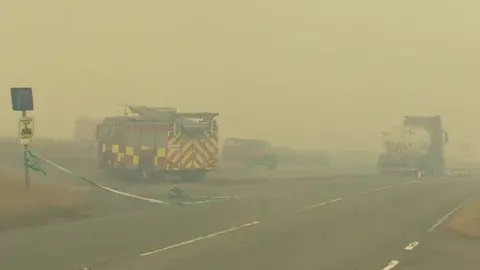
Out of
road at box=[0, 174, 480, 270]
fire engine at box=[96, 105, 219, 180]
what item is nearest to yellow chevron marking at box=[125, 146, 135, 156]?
fire engine at box=[96, 105, 219, 180]

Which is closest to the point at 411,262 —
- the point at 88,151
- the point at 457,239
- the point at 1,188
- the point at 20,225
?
the point at 457,239

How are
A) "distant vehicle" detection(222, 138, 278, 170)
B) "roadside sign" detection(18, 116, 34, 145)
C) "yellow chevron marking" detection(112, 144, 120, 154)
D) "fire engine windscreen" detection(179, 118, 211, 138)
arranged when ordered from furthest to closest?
"distant vehicle" detection(222, 138, 278, 170), "yellow chevron marking" detection(112, 144, 120, 154), "fire engine windscreen" detection(179, 118, 211, 138), "roadside sign" detection(18, 116, 34, 145)

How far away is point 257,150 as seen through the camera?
60688mm

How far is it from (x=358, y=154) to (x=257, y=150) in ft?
106

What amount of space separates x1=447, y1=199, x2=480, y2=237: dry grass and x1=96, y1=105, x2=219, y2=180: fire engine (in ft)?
45.8

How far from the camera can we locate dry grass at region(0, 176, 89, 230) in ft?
66.8

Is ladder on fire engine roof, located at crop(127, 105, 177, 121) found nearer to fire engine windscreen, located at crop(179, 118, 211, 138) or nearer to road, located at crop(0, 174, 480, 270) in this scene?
fire engine windscreen, located at crop(179, 118, 211, 138)

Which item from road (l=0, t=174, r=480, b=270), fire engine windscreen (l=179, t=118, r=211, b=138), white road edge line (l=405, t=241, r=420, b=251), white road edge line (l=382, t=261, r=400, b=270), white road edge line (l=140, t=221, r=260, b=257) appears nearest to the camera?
white road edge line (l=382, t=261, r=400, b=270)

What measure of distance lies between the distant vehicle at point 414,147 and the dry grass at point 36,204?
109ft

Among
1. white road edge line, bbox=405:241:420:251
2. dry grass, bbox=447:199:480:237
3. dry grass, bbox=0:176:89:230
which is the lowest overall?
dry grass, bbox=447:199:480:237

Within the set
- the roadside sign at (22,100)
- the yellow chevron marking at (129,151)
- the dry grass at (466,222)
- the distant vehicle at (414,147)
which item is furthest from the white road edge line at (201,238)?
the distant vehicle at (414,147)

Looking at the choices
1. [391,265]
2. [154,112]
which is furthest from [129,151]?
[391,265]

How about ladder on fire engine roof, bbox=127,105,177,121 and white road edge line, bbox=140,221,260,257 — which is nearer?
white road edge line, bbox=140,221,260,257

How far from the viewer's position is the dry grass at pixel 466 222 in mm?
19292
